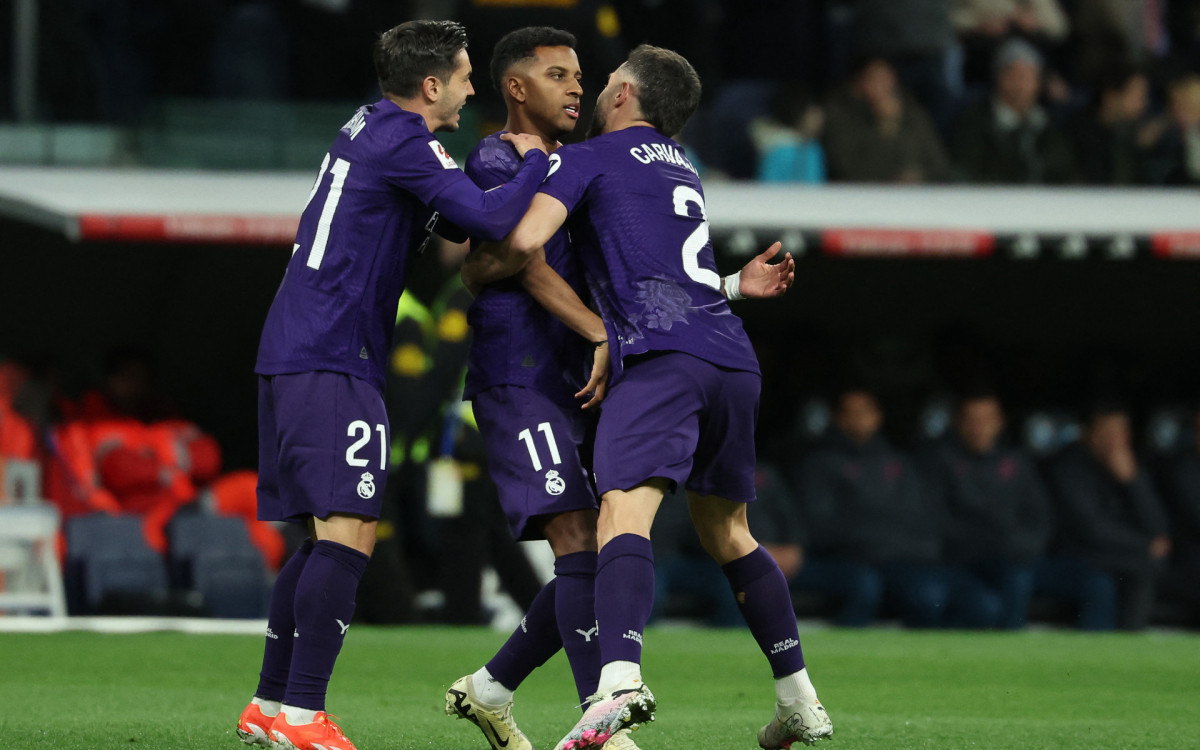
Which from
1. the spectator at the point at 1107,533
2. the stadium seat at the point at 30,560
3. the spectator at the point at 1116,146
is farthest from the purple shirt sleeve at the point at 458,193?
the spectator at the point at 1116,146

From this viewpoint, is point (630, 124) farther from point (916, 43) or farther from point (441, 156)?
point (916, 43)

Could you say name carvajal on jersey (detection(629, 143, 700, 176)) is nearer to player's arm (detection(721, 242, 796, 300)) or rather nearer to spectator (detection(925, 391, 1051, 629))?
player's arm (detection(721, 242, 796, 300))

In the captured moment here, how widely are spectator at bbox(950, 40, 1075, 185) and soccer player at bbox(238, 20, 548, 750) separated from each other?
7.79m

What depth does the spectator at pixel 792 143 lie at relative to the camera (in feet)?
39.2

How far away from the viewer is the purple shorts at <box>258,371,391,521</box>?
471cm

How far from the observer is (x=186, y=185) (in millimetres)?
11312

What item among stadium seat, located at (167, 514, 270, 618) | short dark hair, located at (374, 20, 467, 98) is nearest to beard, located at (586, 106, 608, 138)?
short dark hair, located at (374, 20, 467, 98)

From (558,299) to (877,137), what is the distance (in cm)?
745

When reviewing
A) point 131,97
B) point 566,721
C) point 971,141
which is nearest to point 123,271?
point 131,97

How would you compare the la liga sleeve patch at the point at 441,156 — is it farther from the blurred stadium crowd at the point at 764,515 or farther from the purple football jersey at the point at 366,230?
the blurred stadium crowd at the point at 764,515

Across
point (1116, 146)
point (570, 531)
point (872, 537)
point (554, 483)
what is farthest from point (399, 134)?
point (1116, 146)

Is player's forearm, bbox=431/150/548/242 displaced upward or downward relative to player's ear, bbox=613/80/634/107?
downward

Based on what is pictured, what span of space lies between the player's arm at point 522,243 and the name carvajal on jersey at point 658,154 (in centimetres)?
29

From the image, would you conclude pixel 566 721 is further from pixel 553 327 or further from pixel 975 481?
pixel 975 481
